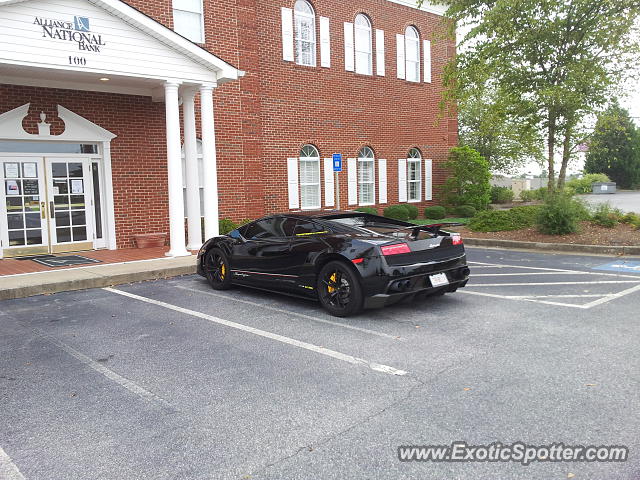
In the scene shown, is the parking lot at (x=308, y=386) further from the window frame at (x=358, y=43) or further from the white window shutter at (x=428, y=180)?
the white window shutter at (x=428, y=180)

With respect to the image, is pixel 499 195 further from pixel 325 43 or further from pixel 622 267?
pixel 622 267

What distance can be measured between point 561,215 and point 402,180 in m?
7.68

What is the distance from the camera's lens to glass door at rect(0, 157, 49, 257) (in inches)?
→ 467

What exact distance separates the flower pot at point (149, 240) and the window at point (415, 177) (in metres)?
11.0

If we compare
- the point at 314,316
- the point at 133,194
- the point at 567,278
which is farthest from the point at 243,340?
the point at 133,194

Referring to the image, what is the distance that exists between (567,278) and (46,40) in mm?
10228

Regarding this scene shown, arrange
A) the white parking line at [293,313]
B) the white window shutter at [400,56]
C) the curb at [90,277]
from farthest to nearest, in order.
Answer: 1. the white window shutter at [400,56]
2. the curb at [90,277]
3. the white parking line at [293,313]

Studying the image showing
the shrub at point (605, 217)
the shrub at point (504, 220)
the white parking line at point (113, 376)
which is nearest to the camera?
the white parking line at point (113, 376)

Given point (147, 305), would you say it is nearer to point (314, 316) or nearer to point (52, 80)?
point (314, 316)

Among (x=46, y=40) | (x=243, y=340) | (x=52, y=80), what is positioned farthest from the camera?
(x=52, y=80)

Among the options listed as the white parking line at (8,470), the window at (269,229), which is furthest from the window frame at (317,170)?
the white parking line at (8,470)

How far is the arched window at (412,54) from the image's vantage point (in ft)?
68.1

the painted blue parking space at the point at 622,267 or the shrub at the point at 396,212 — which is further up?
the shrub at the point at 396,212

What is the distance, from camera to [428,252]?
6879 mm
